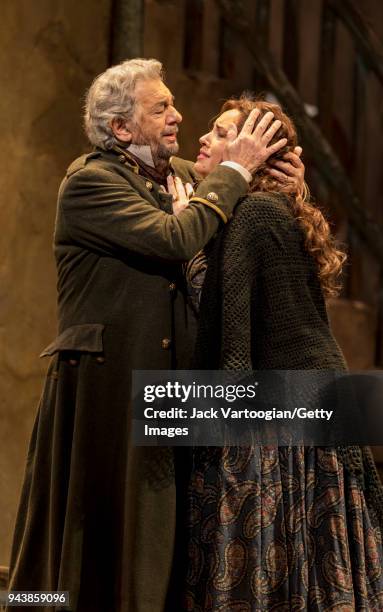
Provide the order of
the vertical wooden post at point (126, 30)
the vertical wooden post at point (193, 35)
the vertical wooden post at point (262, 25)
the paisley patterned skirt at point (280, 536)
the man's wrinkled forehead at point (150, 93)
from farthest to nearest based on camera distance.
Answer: the vertical wooden post at point (262, 25)
the vertical wooden post at point (193, 35)
the vertical wooden post at point (126, 30)
the man's wrinkled forehead at point (150, 93)
the paisley patterned skirt at point (280, 536)

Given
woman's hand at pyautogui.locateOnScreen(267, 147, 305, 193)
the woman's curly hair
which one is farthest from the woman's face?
woman's hand at pyautogui.locateOnScreen(267, 147, 305, 193)

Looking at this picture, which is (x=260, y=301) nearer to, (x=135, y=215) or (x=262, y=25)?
(x=135, y=215)

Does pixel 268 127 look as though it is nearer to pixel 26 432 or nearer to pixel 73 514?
pixel 73 514

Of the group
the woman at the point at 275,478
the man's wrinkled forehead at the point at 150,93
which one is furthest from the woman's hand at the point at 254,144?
the man's wrinkled forehead at the point at 150,93

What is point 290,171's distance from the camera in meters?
3.30

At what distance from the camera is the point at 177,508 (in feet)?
10.4

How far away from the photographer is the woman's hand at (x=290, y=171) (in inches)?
130

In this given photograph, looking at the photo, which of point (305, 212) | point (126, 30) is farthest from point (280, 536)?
point (126, 30)

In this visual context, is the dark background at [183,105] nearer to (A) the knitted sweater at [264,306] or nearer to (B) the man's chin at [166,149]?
(B) the man's chin at [166,149]

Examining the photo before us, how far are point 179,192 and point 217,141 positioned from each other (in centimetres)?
17

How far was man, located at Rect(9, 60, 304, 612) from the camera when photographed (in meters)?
3.11

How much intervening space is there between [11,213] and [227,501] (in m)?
1.69

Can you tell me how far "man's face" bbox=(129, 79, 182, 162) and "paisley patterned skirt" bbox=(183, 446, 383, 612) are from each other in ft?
2.81

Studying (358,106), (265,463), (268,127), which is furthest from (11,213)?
(358,106)
